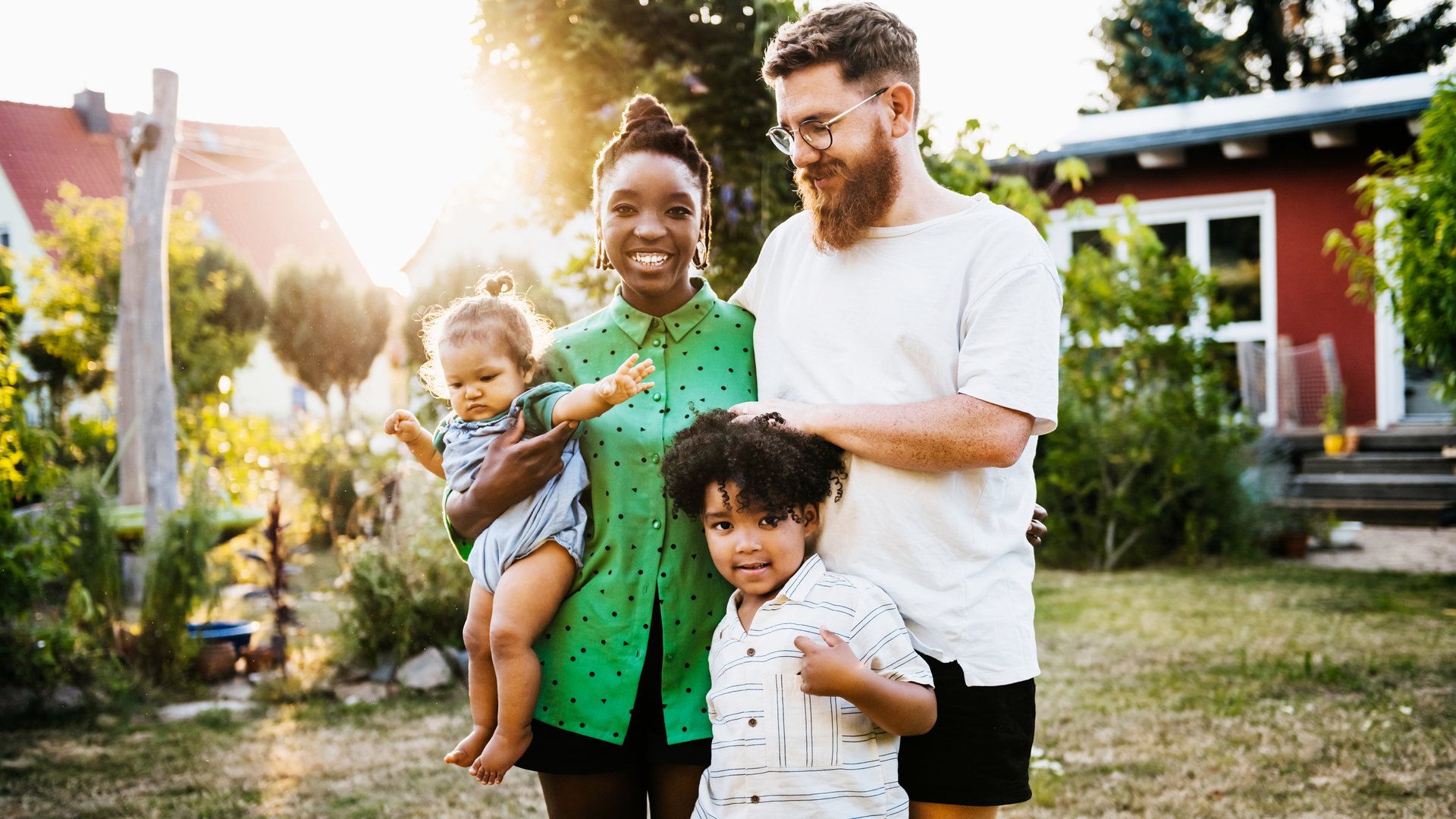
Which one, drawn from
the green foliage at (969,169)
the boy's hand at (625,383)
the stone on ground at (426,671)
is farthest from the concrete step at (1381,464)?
the boy's hand at (625,383)

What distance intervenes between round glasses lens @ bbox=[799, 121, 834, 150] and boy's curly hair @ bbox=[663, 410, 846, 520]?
0.47 m

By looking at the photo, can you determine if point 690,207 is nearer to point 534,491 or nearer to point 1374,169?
point 534,491

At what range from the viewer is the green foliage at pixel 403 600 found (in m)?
5.58

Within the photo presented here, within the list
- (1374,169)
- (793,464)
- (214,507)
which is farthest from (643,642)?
(1374,169)

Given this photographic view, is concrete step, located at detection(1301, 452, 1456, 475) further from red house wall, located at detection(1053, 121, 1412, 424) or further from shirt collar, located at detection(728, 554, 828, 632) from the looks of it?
shirt collar, located at detection(728, 554, 828, 632)

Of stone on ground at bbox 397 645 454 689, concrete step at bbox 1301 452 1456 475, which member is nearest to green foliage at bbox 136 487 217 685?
stone on ground at bbox 397 645 454 689

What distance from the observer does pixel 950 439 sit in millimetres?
1672

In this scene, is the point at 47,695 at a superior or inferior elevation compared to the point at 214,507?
inferior

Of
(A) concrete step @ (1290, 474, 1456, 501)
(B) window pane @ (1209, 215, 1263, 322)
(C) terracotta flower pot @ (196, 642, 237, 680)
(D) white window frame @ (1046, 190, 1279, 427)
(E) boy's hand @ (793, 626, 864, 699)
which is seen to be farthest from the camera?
(B) window pane @ (1209, 215, 1263, 322)

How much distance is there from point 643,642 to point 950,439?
2.36 feet

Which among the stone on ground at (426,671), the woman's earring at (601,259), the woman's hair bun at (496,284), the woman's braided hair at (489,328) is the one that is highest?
the woman's earring at (601,259)

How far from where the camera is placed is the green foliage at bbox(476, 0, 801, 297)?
171 inches

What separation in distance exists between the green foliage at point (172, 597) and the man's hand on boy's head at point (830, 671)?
485 centimetres

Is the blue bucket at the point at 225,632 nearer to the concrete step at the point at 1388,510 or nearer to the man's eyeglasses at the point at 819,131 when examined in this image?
the man's eyeglasses at the point at 819,131
